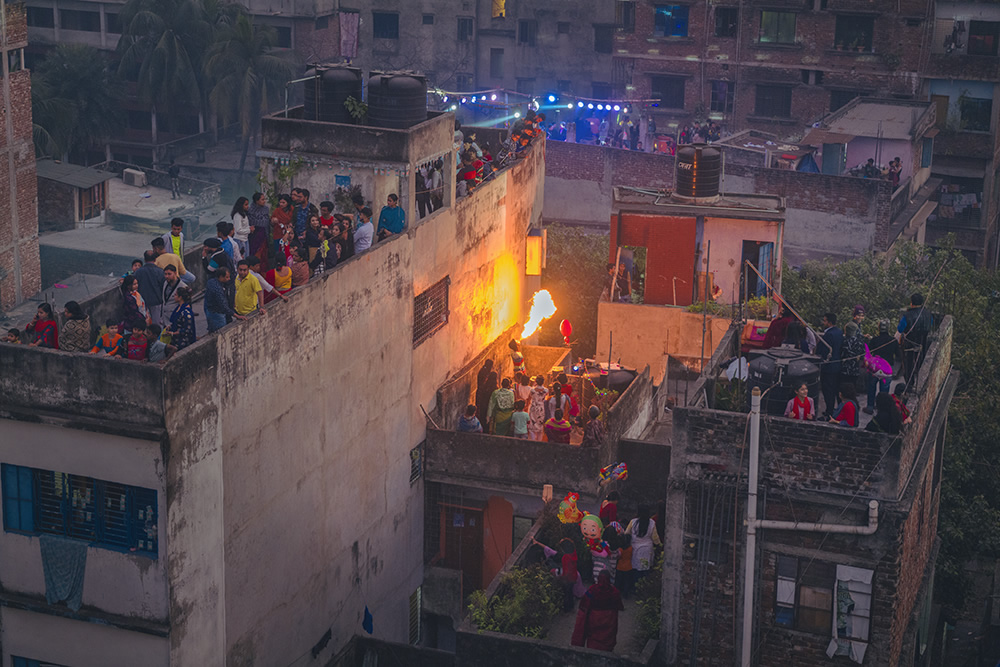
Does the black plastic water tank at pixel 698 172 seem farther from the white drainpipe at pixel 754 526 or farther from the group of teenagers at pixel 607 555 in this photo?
the white drainpipe at pixel 754 526

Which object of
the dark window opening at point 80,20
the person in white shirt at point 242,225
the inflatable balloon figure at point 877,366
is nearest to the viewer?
the inflatable balloon figure at point 877,366

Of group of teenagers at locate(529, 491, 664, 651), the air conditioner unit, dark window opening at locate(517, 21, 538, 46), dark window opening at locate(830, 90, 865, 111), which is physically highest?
dark window opening at locate(517, 21, 538, 46)

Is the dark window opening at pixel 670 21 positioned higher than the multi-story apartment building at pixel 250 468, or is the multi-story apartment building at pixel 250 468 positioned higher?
the dark window opening at pixel 670 21

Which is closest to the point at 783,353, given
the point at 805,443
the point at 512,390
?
the point at 805,443

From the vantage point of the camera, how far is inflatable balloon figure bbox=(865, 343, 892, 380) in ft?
78.9

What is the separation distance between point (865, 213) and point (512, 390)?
2133 cm

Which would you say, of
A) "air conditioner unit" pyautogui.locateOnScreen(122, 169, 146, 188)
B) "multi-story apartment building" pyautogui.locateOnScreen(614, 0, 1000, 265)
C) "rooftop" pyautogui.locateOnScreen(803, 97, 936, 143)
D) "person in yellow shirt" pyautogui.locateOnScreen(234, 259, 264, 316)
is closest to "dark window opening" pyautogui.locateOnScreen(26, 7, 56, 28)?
"air conditioner unit" pyautogui.locateOnScreen(122, 169, 146, 188)

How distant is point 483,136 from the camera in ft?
129

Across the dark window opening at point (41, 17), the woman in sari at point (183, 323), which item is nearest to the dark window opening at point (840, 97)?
the dark window opening at point (41, 17)

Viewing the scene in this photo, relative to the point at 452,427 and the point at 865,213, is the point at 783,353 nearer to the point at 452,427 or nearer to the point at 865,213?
the point at 452,427

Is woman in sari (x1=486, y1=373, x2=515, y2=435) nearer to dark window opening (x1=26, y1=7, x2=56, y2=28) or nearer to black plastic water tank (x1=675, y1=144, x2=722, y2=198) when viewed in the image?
black plastic water tank (x1=675, y1=144, x2=722, y2=198)

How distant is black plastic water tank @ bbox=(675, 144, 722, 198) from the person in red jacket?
14687 mm

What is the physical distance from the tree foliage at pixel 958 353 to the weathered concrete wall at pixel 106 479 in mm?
16288

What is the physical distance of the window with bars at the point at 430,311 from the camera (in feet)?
97.1
